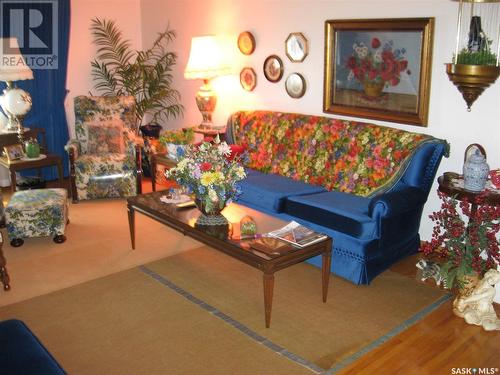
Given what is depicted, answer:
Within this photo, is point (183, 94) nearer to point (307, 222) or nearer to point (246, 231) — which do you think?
point (307, 222)

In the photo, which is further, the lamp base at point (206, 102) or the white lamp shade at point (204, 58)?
the lamp base at point (206, 102)

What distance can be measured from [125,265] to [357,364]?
2.05 metres

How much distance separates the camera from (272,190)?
4402 millimetres

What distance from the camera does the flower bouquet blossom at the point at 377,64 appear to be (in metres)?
4.36

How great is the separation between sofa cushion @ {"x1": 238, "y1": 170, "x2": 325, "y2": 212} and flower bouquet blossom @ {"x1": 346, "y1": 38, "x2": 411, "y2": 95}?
105 centimetres

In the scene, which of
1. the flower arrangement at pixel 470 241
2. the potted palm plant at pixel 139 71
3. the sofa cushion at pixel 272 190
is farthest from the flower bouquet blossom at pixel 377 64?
the potted palm plant at pixel 139 71

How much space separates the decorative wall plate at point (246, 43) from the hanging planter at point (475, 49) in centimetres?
231

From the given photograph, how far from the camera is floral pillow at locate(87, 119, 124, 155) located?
229 inches

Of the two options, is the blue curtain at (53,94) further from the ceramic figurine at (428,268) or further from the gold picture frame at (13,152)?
the ceramic figurine at (428,268)

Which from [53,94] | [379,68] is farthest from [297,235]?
[53,94]

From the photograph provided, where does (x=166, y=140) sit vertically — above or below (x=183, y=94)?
below

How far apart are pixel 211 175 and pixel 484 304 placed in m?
1.92

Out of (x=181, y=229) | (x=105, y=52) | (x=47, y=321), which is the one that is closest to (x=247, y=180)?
(x=181, y=229)

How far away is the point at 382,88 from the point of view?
14.8 ft
